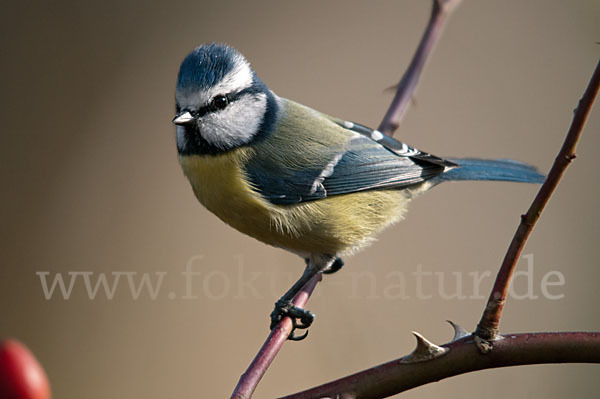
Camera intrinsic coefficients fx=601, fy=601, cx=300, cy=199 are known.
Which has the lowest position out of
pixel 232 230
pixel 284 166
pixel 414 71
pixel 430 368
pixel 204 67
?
pixel 232 230

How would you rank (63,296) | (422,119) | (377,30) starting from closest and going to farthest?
(63,296), (422,119), (377,30)

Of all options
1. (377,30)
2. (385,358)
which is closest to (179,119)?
(385,358)

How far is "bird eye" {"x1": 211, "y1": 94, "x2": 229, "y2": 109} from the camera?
5.12ft

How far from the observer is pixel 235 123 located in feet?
5.44

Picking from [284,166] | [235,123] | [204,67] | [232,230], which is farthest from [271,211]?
[232,230]

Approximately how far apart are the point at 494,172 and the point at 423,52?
1.80ft

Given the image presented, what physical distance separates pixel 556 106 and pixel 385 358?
59.3 inches

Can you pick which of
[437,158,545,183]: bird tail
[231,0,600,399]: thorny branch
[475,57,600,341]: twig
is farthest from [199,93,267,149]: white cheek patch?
[475,57,600,341]: twig

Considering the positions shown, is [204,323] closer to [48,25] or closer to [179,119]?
[179,119]

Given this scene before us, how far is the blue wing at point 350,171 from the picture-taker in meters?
1.66

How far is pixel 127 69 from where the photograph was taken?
9.16ft

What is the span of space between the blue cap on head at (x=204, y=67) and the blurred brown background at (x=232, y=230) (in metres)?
1.10

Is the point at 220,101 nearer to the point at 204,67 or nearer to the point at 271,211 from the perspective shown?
the point at 204,67

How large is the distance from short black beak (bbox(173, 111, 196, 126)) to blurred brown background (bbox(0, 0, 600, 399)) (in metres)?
1.05
